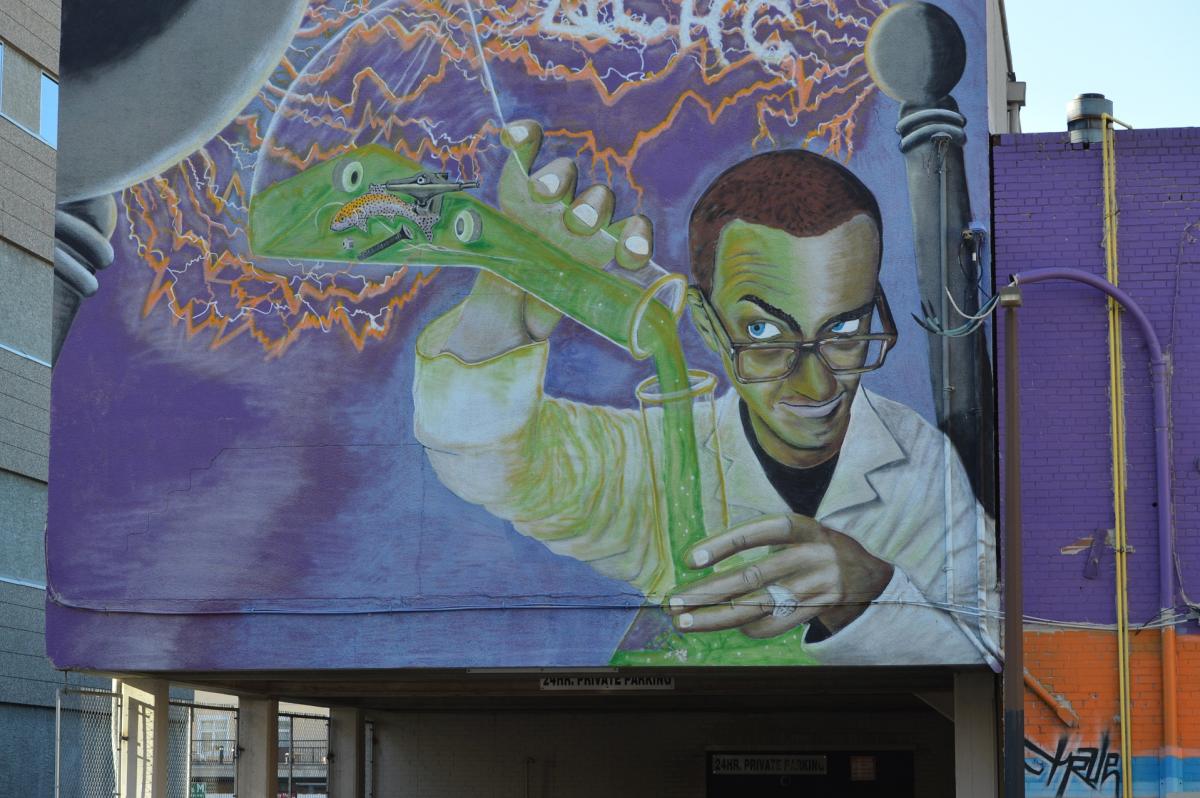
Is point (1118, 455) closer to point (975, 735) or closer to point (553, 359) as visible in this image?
point (975, 735)

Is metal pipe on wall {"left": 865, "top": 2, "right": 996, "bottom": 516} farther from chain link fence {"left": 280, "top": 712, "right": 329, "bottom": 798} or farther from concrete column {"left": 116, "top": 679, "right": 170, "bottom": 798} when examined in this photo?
chain link fence {"left": 280, "top": 712, "right": 329, "bottom": 798}

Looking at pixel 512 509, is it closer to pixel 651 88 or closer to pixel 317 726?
pixel 651 88

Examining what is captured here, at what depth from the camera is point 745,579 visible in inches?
677

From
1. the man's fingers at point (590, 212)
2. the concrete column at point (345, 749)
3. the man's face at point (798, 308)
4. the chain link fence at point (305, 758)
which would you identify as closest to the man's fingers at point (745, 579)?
the man's face at point (798, 308)

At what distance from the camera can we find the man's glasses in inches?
682

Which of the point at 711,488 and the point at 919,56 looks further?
the point at 919,56

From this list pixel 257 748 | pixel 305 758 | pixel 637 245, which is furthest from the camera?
pixel 305 758

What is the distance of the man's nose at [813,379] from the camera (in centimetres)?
1734

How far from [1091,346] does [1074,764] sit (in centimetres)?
419

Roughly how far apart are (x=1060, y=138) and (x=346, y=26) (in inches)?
307

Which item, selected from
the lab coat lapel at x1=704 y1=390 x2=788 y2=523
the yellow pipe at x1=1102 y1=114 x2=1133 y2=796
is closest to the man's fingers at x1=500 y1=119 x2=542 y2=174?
the lab coat lapel at x1=704 y1=390 x2=788 y2=523

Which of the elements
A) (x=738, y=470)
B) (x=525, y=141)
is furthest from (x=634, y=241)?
(x=738, y=470)

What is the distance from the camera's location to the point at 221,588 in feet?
59.1

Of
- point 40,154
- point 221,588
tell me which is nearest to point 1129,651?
point 221,588
